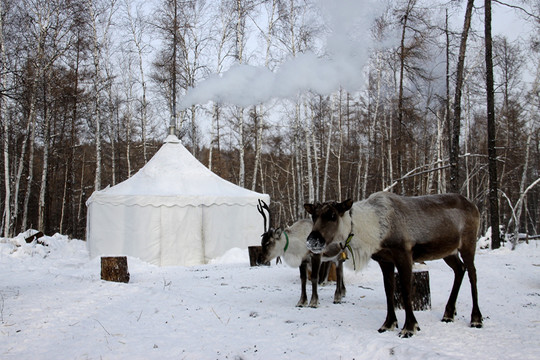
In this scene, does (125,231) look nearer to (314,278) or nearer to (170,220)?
(170,220)

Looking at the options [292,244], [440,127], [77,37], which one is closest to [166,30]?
[77,37]

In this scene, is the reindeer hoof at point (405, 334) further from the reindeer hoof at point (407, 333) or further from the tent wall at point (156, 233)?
the tent wall at point (156, 233)

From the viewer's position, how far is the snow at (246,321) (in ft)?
12.2

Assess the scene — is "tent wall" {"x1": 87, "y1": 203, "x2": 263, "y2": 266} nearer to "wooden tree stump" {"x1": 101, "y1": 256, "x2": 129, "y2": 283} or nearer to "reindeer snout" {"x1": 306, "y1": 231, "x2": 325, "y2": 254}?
"wooden tree stump" {"x1": 101, "y1": 256, "x2": 129, "y2": 283}

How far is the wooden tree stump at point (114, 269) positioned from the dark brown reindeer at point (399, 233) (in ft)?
18.2

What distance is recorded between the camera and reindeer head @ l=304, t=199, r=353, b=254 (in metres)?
4.10

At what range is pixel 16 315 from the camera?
5090 millimetres

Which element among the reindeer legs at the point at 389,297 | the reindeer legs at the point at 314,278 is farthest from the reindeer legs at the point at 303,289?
the reindeer legs at the point at 389,297

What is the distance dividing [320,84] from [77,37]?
11566mm

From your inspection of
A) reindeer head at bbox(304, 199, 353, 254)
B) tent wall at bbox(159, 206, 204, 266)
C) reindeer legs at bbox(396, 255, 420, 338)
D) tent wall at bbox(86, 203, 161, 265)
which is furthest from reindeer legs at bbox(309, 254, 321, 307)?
tent wall at bbox(86, 203, 161, 265)

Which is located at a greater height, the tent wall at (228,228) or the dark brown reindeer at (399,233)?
the dark brown reindeer at (399,233)

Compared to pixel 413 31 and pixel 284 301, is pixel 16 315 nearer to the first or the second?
pixel 284 301

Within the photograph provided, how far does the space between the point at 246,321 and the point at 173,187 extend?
9133 millimetres

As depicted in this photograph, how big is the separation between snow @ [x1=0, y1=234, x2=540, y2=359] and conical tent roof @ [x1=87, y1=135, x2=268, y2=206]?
4390mm
